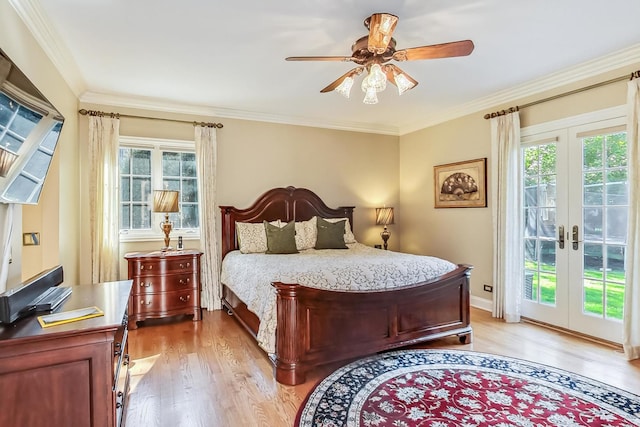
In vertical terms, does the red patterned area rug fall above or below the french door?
below

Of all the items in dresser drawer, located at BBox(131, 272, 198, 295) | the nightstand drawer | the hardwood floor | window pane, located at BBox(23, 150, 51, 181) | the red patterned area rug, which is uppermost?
window pane, located at BBox(23, 150, 51, 181)

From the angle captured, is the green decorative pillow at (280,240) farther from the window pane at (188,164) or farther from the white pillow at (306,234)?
the window pane at (188,164)

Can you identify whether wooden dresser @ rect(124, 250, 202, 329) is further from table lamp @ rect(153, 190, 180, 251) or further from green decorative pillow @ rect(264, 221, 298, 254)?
green decorative pillow @ rect(264, 221, 298, 254)

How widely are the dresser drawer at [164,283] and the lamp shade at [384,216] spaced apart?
2.72m

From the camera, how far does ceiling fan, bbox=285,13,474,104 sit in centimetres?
225

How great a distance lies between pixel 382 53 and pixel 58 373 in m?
2.55

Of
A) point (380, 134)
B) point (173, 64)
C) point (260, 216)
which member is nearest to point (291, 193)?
point (260, 216)

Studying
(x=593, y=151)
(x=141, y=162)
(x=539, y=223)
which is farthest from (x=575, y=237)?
(x=141, y=162)

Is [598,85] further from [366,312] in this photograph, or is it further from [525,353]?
[366,312]

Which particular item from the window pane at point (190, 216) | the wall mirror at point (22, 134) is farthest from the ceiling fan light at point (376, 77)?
the window pane at point (190, 216)

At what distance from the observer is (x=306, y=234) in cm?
458

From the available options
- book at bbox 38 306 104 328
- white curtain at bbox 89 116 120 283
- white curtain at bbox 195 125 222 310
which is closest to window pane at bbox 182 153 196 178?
white curtain at bbox 195 125 222 310

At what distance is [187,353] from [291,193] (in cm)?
251

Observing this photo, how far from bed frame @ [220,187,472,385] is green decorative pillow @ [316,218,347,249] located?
1311 mm
